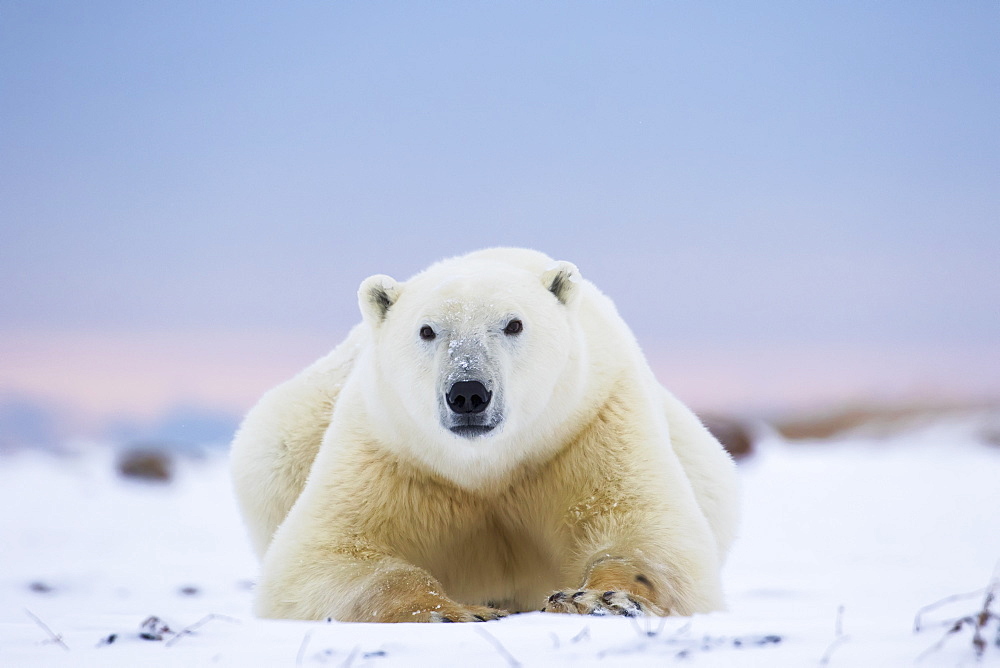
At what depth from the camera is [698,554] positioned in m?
5.26

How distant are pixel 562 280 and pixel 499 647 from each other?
2988 millimetres

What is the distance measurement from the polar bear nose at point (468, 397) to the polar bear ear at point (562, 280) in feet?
3.41

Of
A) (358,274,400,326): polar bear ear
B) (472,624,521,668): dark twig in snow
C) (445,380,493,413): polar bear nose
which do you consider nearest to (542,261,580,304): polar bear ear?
(358,274,400,326): polar bear ear

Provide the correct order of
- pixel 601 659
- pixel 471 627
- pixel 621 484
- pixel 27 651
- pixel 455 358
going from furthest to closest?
pixel 621 484 → pixel 455 358 → pixel 471 627 → pixel 27 651 → pixel 601 659

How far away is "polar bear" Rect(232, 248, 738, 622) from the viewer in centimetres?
505

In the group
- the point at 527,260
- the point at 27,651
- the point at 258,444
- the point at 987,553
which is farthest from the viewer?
the point at 987,553

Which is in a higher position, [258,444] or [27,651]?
[258,444]

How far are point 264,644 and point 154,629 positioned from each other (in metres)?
0.47

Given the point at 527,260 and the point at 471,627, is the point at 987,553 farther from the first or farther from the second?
the point at 471,627

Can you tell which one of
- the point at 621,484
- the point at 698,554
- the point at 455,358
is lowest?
the point at 698,554

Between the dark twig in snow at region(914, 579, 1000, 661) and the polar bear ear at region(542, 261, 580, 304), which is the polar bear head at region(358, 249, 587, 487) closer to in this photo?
the polar bear ear at region(542, 261, 580, 304)

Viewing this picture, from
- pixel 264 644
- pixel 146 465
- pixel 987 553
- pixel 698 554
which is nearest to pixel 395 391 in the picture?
pixel 698 554

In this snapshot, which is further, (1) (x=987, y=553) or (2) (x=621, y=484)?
(1) (x=987, y=553)

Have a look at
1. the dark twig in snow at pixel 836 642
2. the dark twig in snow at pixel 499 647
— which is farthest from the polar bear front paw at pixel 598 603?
the dark twig in snow at pixel 836 642
